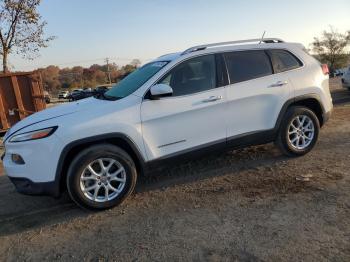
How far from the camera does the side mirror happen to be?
460cm

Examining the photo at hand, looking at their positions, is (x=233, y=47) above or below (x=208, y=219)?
above

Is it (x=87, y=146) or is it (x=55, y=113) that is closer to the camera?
(x=87, y=146)

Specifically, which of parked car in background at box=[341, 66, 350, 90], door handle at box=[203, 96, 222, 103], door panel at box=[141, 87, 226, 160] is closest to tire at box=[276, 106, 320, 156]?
door panel at box=[141, 87, 226, 160]

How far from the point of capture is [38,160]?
424cm

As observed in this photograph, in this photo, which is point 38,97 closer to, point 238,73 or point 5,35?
point 5,35

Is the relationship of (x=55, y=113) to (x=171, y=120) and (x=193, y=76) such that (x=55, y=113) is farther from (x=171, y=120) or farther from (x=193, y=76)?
(x=193, y=76)

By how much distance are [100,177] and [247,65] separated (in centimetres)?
261

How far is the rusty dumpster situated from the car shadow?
19.6 ft

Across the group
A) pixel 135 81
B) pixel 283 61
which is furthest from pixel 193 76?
pixel 283 61

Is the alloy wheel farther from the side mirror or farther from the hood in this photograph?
the side mirror

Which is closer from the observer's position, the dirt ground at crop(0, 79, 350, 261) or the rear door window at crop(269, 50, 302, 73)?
the dirt ground at crop(0, 79, 350, 261)

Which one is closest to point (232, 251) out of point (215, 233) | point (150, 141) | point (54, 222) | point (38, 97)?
point (215, 233)

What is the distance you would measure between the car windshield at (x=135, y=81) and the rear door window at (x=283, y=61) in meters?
1.70

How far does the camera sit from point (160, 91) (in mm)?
4602
